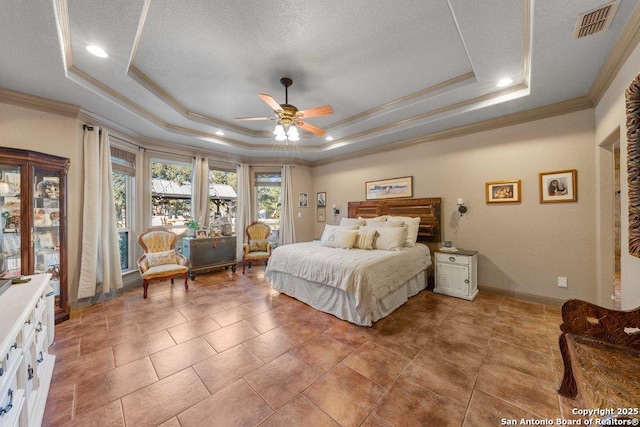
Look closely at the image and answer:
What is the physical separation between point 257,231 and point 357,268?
10.9ft

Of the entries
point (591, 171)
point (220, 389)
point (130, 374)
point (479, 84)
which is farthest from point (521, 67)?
point (130, 374)

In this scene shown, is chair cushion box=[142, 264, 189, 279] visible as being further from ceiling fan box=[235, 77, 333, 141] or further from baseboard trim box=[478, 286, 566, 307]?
baseboard trim box=[478, 286, 566, 307]

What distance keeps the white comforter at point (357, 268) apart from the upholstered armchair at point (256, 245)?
118 cm

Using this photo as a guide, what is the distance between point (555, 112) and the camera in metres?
3.03

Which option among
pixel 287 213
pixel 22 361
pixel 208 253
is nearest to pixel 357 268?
Result: pixel 22 361

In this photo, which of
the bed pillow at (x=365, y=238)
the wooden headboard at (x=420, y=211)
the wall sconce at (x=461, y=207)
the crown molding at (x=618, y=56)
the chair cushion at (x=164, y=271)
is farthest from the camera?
the wooden headboard at (x=420, y=211)

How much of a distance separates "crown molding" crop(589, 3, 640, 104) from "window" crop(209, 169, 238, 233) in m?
5.80

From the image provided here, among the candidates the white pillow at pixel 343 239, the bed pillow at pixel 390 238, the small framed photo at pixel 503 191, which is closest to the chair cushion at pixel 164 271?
the white pillow at pixel 343 239

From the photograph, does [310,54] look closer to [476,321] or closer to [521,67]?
[521,67]

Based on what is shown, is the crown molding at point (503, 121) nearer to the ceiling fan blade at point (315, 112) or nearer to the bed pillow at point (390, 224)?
the bed pillow at point (390, 224)

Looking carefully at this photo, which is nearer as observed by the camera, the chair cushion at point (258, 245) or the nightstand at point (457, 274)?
the nightstand at point (457, 274)

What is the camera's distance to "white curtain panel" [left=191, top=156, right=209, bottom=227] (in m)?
4.88

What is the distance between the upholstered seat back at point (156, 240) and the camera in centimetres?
388

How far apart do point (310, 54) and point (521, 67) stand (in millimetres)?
2178
